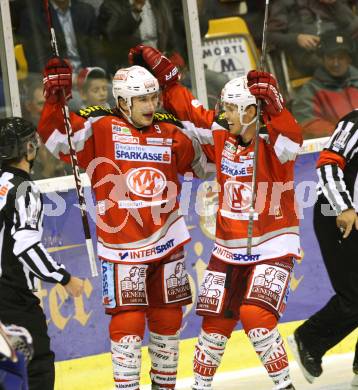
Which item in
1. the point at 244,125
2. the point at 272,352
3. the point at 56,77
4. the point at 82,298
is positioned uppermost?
the point at 56,77

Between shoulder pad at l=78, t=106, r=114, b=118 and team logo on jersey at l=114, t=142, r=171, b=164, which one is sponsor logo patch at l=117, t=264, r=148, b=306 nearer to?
team logo on jersey at l=114, t=142, r=171, b=164

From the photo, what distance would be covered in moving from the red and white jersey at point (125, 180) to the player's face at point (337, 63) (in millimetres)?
2189

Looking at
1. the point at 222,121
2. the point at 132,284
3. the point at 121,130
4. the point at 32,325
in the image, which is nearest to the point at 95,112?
the point at 121,130

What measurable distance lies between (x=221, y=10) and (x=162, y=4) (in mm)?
418

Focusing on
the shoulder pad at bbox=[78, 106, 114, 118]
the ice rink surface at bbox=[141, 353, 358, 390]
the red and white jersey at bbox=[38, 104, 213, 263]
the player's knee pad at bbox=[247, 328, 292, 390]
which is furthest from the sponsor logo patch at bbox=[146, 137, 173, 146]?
the ice rink surface at bbox=[141, 353, 358, 390]

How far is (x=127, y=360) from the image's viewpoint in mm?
5422

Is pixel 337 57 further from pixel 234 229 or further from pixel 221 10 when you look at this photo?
pixel 234 229

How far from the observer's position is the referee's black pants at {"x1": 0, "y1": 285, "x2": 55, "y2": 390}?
500cm

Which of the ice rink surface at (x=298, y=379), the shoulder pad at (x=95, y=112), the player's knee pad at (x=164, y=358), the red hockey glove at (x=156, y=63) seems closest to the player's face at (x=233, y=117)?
the red hockey glove at (x=156, y=63)

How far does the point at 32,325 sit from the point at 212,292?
2.89ft

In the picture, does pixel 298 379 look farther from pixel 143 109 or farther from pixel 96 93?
pixel 96 93

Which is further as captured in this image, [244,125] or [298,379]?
[298,379]

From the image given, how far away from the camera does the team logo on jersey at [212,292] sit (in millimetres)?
5492

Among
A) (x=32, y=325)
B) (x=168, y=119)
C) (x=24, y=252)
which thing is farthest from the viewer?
(x=168, y=119)
